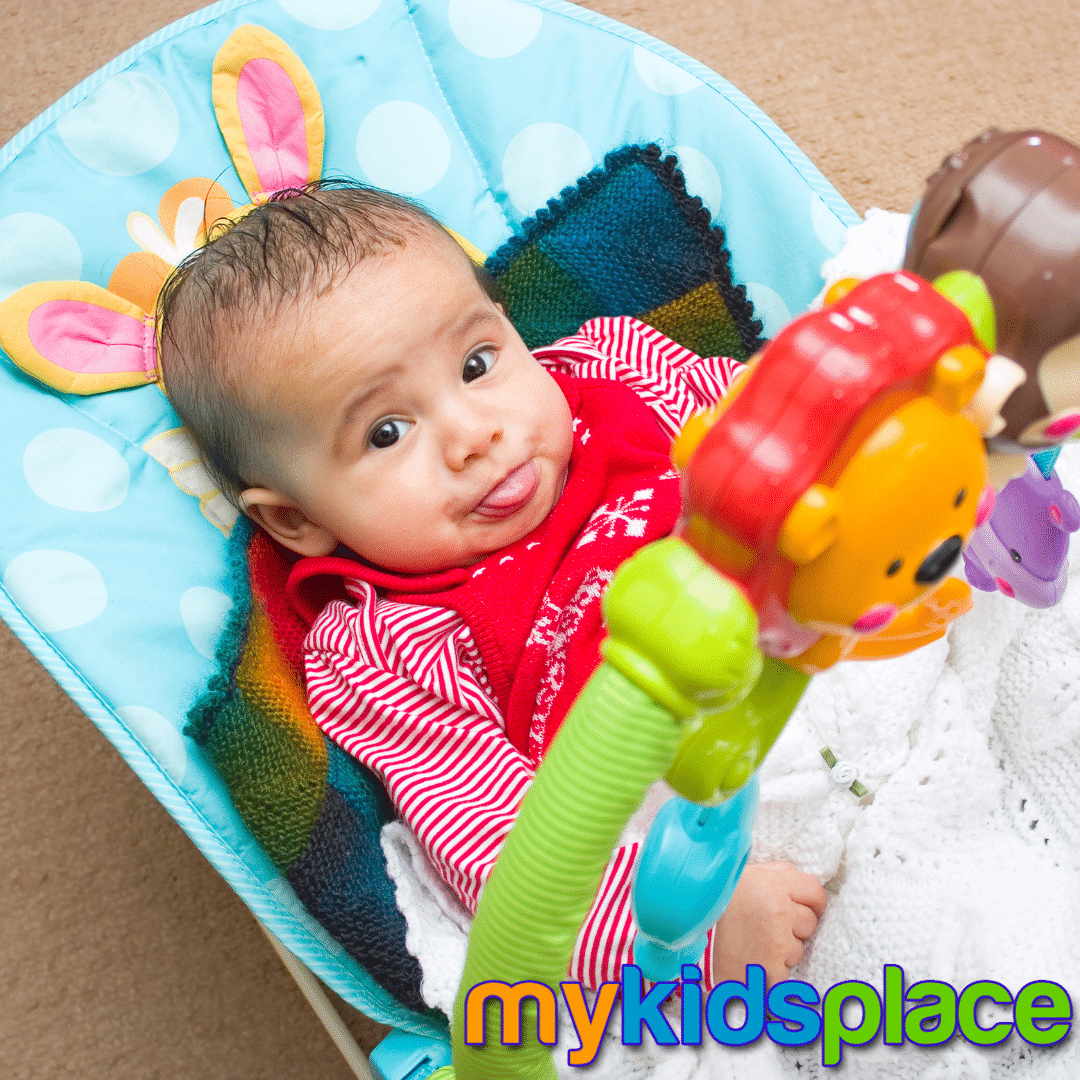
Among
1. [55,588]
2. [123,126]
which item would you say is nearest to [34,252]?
[123,126]

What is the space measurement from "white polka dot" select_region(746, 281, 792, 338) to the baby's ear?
0.38 meters

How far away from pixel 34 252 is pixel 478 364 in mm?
327

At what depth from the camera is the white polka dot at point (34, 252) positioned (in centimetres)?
74

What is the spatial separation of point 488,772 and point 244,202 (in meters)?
0.48

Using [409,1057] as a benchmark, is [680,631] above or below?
above

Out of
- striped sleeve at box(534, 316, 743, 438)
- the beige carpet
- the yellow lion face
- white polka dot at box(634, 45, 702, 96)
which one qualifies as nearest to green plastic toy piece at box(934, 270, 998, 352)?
the yellow lion face

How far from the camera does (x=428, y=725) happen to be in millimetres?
688

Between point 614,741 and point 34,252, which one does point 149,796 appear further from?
point 614,741

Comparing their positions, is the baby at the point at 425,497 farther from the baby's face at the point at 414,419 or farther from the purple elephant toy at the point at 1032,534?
the purple elephant toy at the point at 1032,534

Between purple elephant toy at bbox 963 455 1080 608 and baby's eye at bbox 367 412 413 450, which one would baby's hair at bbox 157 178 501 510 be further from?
purple elephant toy at bbox 963 455 1080 608

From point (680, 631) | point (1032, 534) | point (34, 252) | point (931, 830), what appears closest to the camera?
point (680, 631)

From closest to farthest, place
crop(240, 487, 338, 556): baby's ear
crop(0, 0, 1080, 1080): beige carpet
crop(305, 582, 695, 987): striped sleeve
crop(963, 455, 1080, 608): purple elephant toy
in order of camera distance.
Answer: crop(963, 455, 1080, 608): purple elephant toy < crop(305, 582, 695, 987): striped sleeve < crop(240, 487, 338, 556): baby's ear < crop(0, 0, 1080, 1080): beige carpet

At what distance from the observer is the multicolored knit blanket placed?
2.19ft

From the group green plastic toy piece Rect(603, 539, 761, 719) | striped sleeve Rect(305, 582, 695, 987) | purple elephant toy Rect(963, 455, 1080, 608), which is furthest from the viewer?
striped sleeve Rect(305, 582, 695, 987)
